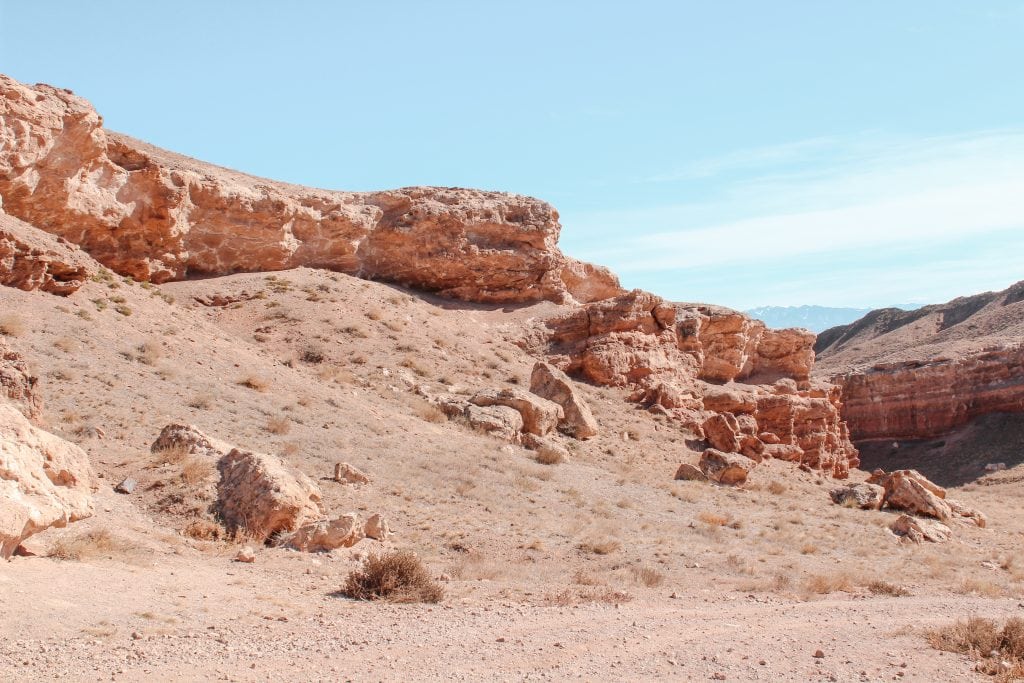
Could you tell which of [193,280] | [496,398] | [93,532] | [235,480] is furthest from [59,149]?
[93,532]

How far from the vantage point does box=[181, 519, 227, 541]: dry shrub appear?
1077 centimetres

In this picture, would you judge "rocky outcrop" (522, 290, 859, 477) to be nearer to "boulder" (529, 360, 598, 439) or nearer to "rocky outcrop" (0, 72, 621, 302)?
"rocky outcrop" (0, 72, 621, 302)

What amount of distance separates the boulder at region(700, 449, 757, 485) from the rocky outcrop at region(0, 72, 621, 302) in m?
11.8

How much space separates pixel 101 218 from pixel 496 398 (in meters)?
11.0

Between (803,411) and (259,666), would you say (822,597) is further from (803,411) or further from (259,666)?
(803,411)

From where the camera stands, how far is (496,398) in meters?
22.2

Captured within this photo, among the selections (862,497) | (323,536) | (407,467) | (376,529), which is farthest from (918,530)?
(323,536)

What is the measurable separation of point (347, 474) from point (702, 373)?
21.7 m

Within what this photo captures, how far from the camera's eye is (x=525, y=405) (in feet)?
72.3

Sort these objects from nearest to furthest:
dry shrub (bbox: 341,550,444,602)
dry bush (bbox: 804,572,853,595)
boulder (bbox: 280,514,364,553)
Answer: dry shrub (bbox: 341,550,444,602) < boulder (bbox: 280,514,364,553) < dry bush (bbox: 804,572,853,595)

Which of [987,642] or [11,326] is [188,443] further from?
[987,642]

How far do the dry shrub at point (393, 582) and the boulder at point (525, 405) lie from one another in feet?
39.2

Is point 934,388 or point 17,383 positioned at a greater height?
point 17,383

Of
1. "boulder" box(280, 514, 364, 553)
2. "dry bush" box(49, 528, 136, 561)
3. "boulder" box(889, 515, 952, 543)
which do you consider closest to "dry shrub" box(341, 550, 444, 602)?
"boulder" box(280, 514, 364, 553)
